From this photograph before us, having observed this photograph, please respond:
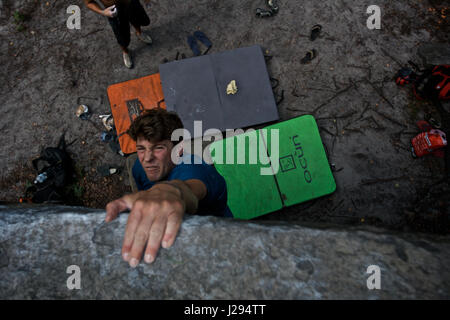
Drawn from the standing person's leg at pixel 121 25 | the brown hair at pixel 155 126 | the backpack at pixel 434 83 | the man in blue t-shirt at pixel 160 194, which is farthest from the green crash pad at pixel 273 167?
the standing person's leg at pixel 121 25

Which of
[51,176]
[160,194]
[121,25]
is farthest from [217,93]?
[51,176]

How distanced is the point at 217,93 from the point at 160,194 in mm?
2463

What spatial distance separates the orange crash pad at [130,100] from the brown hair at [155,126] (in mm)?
1160

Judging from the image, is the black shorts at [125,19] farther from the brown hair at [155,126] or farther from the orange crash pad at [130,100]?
the brown hair at [155,126]

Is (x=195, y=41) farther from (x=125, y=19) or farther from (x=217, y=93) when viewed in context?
(x=217, y=93)

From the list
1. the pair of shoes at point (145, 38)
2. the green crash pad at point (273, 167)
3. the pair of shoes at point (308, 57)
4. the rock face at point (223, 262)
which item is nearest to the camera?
the rock face at point (223, 262)

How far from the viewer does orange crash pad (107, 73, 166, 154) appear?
348 centimetres

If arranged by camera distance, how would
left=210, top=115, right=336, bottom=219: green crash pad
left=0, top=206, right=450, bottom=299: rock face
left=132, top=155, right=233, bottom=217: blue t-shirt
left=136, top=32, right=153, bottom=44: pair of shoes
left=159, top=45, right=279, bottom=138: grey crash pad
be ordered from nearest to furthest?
left=0, top=206, right=450, bottom=299: rock face < left=132, top=155, right=233, bottom=217: blue t-shirt < left=210, top=115, right=336, bottom=219: green crash pad < left=159, top=45, right=279, bottom=138: grey crash pad < left=136, top=32, right=153, bottom=44: pair of shoes

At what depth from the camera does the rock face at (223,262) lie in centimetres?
104

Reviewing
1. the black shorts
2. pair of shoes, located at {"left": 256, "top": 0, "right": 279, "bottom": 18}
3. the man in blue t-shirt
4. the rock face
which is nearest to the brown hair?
the man in blue t-shirt

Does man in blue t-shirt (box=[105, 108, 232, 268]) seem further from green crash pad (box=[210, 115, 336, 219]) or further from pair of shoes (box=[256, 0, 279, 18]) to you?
pair of shoes (box=[256, 0, 279, 18])

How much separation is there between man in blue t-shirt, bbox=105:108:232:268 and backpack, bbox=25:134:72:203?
5.25ft

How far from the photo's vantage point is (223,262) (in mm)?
1101
